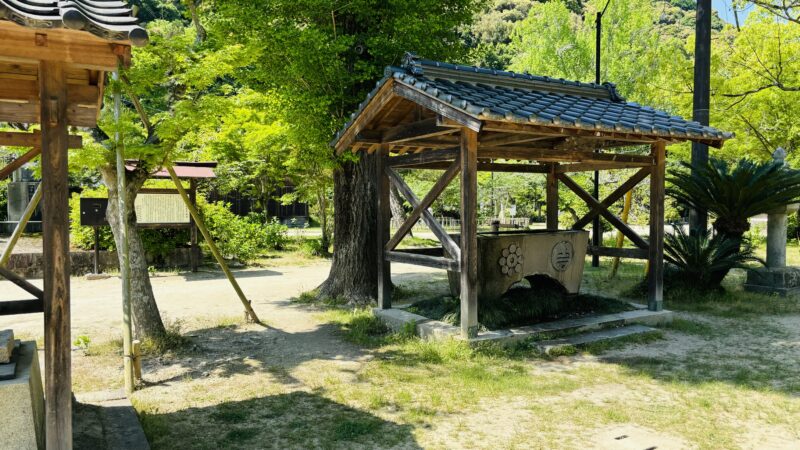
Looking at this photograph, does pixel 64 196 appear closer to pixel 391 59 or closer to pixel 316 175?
pixel 391 59

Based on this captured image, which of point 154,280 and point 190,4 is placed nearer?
point 190,4

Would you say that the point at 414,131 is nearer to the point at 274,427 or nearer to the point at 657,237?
the point at 657,237

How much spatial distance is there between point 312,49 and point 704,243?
727 cm

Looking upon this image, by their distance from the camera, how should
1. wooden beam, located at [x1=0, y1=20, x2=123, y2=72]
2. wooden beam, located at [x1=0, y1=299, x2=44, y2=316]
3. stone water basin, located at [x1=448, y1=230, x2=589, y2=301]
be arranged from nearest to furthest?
wooden beam, located at [x1=0, y1=20, x2=123, y2=72] < wooden beam, located at [x1=0, y1=299, x2=44, y2=316] < stone water basin, located at [x1=448, y1=230, x2=589, y2=301]

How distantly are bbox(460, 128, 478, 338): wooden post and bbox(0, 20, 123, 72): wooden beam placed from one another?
4168 mm

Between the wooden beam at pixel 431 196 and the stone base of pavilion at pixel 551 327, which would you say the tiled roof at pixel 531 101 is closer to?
the wooden beam at pixel 431 196

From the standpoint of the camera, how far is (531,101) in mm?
6820

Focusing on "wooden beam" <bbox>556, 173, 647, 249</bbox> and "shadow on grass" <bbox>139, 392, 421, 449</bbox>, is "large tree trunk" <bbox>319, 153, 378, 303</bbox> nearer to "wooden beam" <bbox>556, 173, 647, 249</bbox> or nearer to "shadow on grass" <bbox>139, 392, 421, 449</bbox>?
"wooden beam" <bbox>556, 173, 647, 249</bbox>

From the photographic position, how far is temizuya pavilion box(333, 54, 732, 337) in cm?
630

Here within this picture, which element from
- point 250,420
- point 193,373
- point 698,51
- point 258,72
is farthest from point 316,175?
point 250,420

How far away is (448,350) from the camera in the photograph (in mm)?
6285

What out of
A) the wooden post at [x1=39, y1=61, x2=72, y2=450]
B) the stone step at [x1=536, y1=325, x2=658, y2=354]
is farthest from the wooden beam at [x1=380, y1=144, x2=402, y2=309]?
the wooden post at [x1=39, y1=61, x2=72, y2=450]

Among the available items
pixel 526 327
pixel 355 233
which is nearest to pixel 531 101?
pixel 526 327

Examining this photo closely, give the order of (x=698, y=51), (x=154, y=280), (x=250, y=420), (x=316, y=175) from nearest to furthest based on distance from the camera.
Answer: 1. (x=250, y=420)
2. (x=698, y=51)
3. (x=154, y=280)
4. (x=316, y=175)
